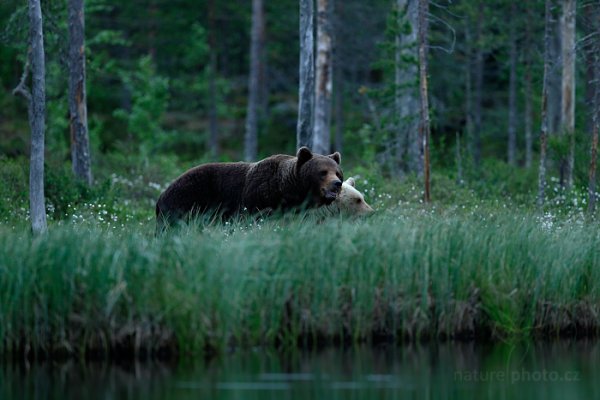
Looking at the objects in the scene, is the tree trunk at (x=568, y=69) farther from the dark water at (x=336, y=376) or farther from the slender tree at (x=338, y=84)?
the dark water at (x=336, y=376)

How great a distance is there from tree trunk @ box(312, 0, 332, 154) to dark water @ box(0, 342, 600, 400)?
1446 centimetres

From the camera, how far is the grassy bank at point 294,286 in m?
9.93

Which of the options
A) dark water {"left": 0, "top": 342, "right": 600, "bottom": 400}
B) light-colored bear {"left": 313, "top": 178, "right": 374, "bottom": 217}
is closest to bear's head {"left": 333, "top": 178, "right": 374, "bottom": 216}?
light-colored bear {"left": 313, "top": 178, "right": 374, "bottom": 217}

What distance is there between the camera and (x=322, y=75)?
24.8 m

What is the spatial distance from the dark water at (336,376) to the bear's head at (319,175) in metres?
4.16

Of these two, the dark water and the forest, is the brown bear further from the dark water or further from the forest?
the dark water

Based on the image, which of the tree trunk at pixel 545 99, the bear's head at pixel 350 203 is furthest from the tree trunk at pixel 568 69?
the bear's head at pixel 350 203

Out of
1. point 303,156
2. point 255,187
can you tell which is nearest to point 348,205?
point 303,156

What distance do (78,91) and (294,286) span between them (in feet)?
40.5

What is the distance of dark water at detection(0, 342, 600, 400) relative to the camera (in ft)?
28.6

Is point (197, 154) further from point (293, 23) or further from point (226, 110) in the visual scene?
point (293, 23)

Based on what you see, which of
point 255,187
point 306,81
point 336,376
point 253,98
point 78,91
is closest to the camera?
point 336,376

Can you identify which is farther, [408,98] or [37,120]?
[408,98]

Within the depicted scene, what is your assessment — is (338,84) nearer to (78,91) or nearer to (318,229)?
(78,91)
